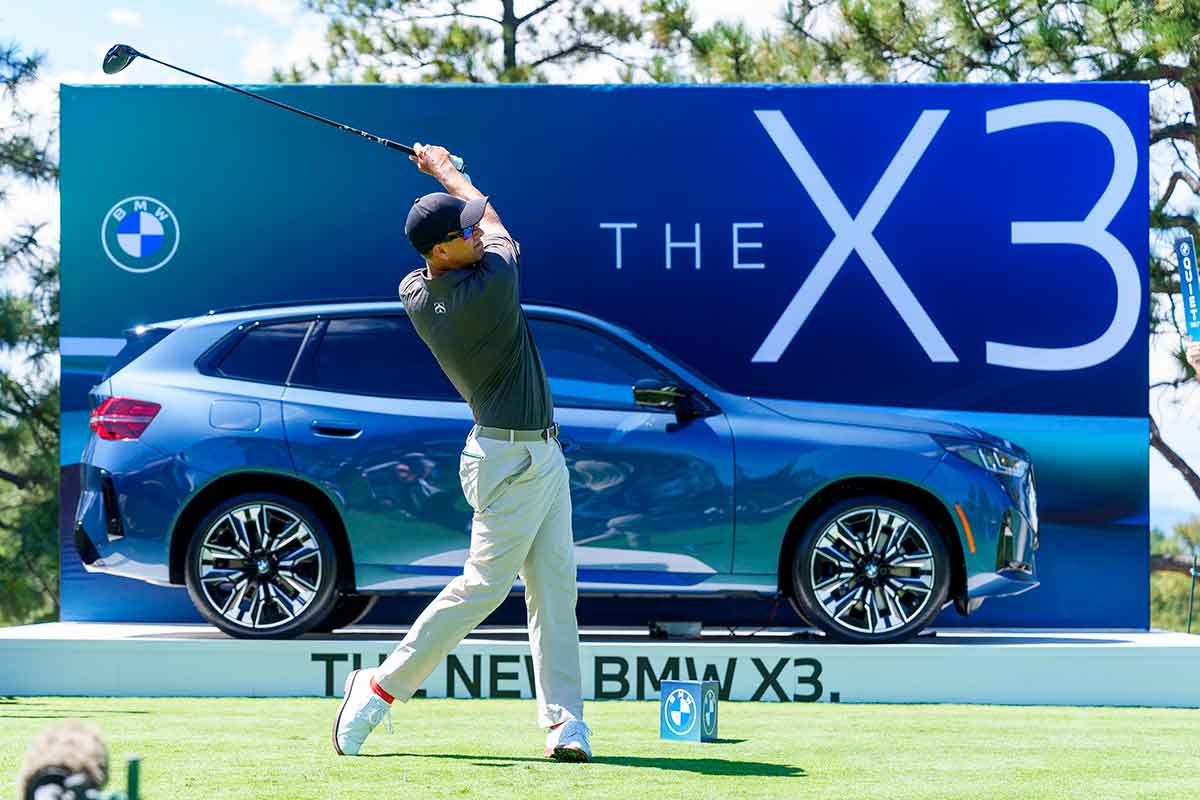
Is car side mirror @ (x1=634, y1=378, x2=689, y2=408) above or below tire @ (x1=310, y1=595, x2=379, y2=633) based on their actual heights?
above

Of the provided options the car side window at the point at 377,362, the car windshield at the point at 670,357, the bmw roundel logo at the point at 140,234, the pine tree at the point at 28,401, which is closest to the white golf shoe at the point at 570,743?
the car windshield at the point at 670,357

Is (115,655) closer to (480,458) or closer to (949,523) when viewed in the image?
(480,458)

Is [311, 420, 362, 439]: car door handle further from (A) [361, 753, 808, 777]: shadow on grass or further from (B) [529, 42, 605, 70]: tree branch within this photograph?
(B) [529, 42, 605, 70]: tree branch

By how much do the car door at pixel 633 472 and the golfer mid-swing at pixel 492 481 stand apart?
2288 mm

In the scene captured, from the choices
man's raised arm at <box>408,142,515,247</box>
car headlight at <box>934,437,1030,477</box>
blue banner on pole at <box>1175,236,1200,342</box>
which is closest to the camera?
man's raised arm at <box>408,142,515,247</box>

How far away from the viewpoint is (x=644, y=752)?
5113mm

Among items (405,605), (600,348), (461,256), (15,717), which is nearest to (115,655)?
(15,717)

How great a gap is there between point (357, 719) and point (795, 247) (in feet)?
13.4

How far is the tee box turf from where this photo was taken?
535 cm

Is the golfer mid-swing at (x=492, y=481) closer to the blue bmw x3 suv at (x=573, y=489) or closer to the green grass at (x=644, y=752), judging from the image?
the green grass at (x=644, y=752)

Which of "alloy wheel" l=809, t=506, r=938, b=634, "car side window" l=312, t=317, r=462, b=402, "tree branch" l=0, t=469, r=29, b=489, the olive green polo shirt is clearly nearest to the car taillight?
"car side window" l=312, t=317, r=462, b=402

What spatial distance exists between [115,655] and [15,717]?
1.00m

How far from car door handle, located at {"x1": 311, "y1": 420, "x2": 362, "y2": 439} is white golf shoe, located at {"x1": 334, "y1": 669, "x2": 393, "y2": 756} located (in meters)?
2.61

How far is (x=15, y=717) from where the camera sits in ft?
19.9
